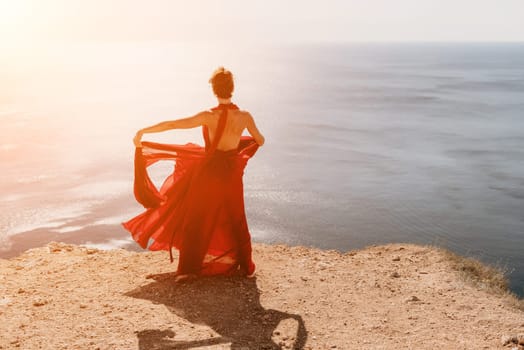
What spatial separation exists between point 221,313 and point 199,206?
4.50 feet

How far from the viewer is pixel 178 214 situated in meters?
7.13

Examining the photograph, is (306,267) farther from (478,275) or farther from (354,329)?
(478,275)

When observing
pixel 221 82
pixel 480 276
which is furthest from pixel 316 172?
pixel 221 82

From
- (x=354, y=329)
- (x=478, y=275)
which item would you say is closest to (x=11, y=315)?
(x=354, y=329)

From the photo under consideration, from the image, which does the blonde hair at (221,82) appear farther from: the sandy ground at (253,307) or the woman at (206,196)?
the sandy ground at (253,307)

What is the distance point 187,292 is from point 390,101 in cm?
6750

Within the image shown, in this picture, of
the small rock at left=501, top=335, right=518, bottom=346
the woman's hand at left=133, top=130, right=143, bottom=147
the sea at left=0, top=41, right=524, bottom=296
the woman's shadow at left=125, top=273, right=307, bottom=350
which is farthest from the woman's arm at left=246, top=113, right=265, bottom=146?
the sea at left=0, top=41, right=524, bottom=296

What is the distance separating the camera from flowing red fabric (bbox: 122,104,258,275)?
272 inches

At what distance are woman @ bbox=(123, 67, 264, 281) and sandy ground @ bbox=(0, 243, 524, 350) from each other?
348 mm

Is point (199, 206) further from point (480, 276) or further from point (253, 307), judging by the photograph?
point (480, 276)

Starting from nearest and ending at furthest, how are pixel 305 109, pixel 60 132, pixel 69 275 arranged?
pixel 69 275 → pixel 60 132 → pixel 305 109

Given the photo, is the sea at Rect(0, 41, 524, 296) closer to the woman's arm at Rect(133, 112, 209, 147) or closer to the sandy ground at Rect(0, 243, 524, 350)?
the sandy ground at Rect(0, 243, 524, 350)

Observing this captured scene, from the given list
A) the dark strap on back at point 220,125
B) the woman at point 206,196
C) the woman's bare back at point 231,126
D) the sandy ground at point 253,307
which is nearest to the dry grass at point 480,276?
the sandy ground at point 253,307

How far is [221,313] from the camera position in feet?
21.0
